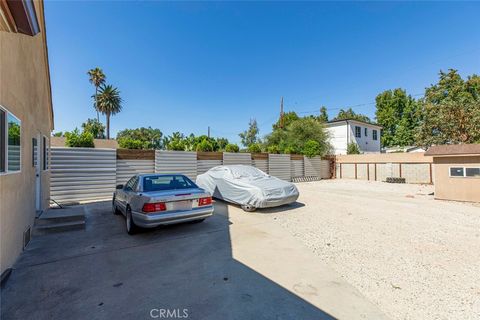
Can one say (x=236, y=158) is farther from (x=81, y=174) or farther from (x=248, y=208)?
(x=81, y=174)

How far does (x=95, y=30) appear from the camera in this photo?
7590mm

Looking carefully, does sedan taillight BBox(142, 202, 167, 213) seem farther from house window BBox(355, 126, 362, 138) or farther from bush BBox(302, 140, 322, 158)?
house window BBox(355, 126, 362, 138)

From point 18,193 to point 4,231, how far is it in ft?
3.30

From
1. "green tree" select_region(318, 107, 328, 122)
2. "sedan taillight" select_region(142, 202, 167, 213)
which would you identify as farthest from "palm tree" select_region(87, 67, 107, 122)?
"green tree" select_region(318, 107, 328, 122)

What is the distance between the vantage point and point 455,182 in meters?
8.92

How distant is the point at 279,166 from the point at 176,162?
804cm

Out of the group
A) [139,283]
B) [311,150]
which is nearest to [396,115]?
[311,150]

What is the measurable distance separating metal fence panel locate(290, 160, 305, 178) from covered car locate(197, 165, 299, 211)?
9684 mm

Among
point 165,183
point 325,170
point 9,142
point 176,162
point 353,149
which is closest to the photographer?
point 9,142

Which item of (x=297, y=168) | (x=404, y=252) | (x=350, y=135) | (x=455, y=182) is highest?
(x=350, y=135)

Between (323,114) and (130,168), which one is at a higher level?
(323,114)

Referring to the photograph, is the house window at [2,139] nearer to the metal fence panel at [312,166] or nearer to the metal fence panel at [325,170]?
the metal fence panel at [312,166]

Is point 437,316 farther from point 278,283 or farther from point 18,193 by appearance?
point 18,193

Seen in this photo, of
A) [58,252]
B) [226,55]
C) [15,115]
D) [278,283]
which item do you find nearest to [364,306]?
[278,283]
